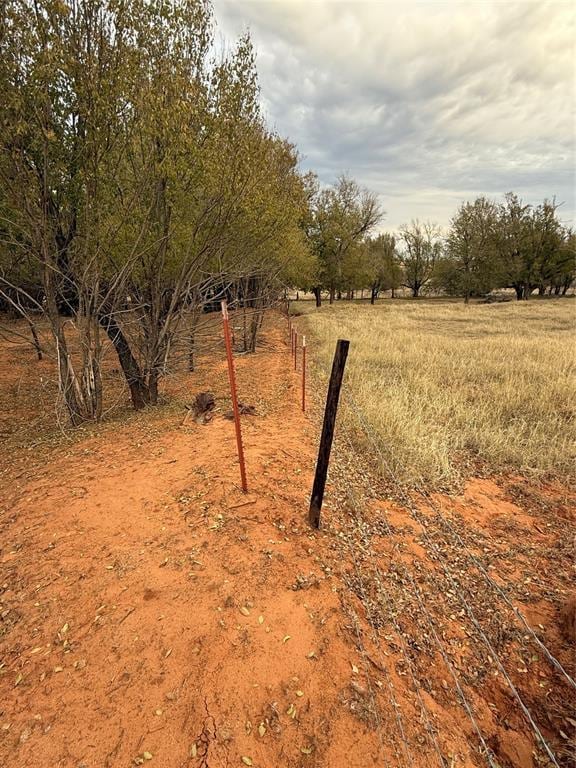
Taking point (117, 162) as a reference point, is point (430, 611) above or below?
below

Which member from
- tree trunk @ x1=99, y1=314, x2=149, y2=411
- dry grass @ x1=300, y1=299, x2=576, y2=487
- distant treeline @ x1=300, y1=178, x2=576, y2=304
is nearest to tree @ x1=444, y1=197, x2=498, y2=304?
distant treeline @ x1=300, y1=178, x2=576, y2=304

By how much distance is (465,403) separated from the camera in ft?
27.6

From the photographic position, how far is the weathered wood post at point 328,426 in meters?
3.43

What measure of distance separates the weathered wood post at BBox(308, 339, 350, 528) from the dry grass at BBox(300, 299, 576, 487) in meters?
1.86

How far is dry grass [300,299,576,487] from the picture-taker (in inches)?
229

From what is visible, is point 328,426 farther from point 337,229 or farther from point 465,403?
point 337,229

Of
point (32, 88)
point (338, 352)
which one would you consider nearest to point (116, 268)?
point (32, 88)

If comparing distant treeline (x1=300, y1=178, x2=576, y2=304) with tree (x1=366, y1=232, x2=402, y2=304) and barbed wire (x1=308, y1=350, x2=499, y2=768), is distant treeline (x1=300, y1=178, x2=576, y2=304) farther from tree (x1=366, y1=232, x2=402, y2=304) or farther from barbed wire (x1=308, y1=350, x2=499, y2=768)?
barbed wire (x1=308, y1=350, x2=499, y2=768)

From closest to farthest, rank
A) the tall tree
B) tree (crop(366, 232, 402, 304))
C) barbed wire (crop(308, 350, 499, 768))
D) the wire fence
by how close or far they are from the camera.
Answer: barbed wire (crop(308, 350, 499, 768)) → the wire fence → the tall tree → tree (crop(366, 232, 402, 304))

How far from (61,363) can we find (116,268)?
7.47 ft

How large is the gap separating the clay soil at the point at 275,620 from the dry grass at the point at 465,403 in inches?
24.4

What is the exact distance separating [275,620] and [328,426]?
1732mm

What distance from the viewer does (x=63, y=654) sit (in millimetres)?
2736

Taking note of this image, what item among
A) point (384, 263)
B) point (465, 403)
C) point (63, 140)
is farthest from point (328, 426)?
point (384, 263)
